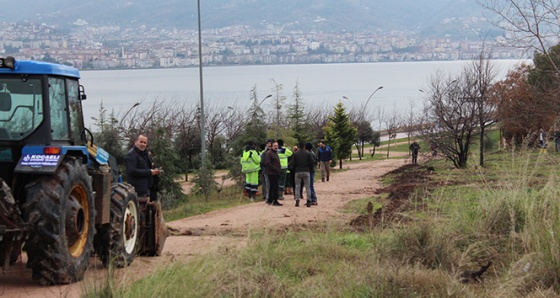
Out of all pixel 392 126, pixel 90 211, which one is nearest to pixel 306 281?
pixel 90 211

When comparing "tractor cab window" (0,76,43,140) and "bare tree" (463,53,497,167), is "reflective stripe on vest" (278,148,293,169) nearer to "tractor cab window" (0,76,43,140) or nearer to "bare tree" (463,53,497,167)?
"bare tree" (463,53,497,167)

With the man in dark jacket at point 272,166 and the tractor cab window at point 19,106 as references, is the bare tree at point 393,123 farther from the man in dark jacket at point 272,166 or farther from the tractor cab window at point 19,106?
the tractor cab window at point 19,106

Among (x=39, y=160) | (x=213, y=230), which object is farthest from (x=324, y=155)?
(x=39, y=160)

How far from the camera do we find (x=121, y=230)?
35.0 ft

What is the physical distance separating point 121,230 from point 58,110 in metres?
1.91

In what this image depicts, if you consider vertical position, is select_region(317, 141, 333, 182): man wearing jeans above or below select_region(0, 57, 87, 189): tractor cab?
below

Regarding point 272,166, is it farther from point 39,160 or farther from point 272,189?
point 39,160

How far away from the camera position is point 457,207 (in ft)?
37.6

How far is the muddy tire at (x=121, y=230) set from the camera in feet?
34.3

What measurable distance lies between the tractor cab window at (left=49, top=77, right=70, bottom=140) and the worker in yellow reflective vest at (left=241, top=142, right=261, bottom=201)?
12.9 meters

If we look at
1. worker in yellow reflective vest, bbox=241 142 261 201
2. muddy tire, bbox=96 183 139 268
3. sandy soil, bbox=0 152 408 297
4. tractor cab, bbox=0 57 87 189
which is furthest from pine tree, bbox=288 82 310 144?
tractor cab, bbox=0 57 87 189

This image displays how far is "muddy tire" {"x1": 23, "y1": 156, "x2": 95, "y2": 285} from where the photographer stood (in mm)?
8758

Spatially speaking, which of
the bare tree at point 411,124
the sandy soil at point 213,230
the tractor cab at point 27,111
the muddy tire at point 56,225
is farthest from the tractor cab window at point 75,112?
the bare tree at point 411,124

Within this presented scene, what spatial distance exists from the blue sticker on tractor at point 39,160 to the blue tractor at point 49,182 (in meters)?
0.01
